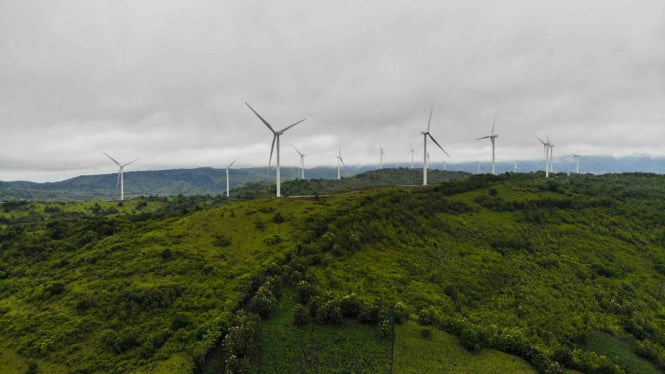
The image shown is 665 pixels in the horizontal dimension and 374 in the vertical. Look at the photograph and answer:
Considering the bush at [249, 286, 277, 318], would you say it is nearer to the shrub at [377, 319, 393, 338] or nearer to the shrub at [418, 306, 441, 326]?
the shrub at [377, 319, 393, 338]

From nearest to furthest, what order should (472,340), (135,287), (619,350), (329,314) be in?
(472,340)
(329,314)
(619,350)
(135,287)

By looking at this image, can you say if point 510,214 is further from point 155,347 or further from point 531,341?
point 155,347

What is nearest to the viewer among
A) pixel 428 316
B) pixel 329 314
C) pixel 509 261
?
pixel 329 314

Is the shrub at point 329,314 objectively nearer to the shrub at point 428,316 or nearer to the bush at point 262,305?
the bush at point 262,305

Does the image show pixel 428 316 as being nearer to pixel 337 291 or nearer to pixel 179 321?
pixel 337 291

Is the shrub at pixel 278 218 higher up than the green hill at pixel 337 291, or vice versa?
the shrub at pixel 278 218

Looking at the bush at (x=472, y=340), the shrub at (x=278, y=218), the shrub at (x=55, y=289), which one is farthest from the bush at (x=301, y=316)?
the shrub at (x=55, y=289)

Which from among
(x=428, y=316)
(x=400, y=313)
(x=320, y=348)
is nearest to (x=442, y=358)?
(x=428, y=316)
